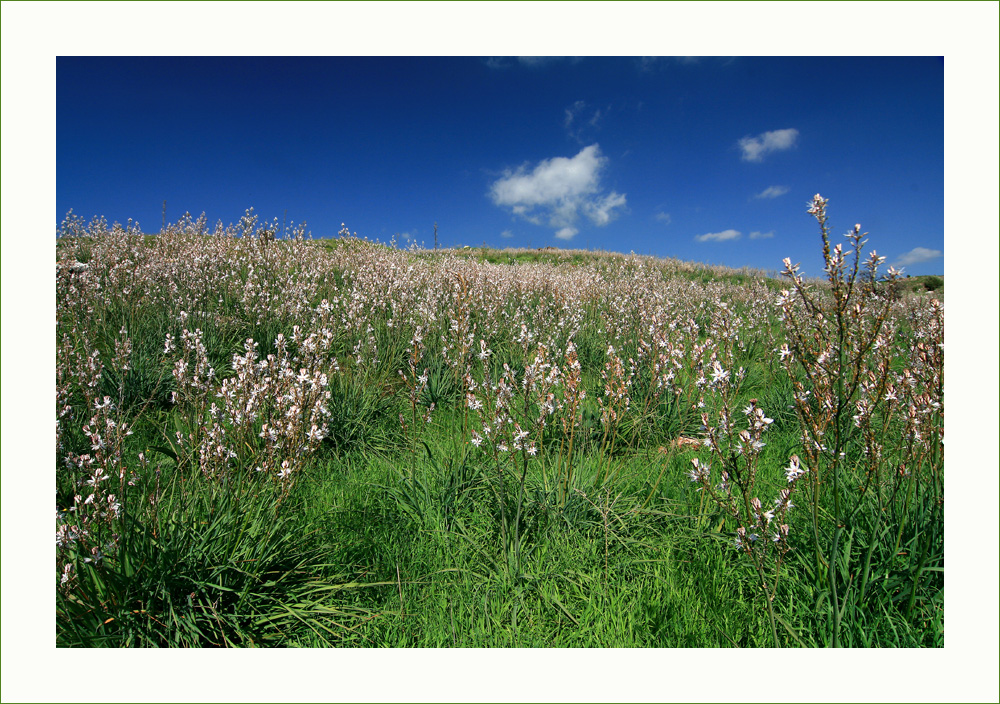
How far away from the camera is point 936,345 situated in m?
1.59

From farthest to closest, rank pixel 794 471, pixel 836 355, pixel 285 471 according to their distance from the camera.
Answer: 1. pixel 285 471
2. pixel 836 355
3. pixel 794 471

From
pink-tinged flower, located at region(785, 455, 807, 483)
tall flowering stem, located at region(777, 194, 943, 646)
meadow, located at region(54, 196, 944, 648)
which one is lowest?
meadow, located at region(54, 196, 944, 648)

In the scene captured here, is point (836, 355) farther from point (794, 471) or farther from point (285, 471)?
point (285, 471)

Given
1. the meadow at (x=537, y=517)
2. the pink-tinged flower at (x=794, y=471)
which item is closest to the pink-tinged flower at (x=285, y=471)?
the meadow at (x=537, y=517)

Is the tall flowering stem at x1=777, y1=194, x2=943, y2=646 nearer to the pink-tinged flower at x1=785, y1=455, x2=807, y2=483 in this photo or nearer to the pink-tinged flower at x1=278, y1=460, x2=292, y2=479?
the pink-tinged flower at x1=785, y1=455, x2=807, y2=483

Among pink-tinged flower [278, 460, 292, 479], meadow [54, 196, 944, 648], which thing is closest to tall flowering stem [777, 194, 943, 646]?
meadow [54, 196, 944, 648]

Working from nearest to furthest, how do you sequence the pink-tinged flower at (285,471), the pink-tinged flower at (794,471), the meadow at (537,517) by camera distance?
the pink-tinged flower at (794,471), the meadow at (537,517), the pink-tinged flower at (285,471)

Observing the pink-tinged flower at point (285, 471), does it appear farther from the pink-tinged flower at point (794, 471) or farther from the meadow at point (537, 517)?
the pink-tinged flower at point (794, 471)

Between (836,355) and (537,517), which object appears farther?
(537,517)

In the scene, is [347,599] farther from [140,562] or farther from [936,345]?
[936,345]

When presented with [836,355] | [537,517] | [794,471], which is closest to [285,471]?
[537,517]

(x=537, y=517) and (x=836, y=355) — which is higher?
(x=836, y=355)

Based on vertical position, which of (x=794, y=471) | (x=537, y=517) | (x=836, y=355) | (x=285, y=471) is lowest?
(x=537, y=517)

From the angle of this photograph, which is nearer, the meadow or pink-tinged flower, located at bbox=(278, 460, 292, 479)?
the meadow
